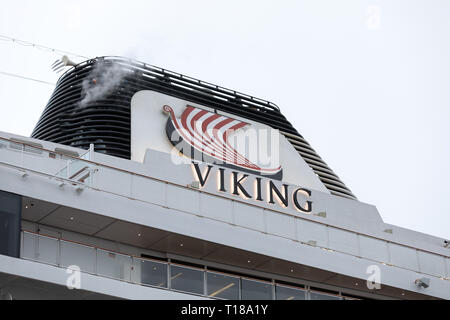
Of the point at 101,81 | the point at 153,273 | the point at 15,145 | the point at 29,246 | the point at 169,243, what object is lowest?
the point at 153,273

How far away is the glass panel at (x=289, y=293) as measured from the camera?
58.3ft

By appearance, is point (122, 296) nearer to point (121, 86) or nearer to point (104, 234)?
point (104, 234)

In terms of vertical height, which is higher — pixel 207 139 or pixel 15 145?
pixel 207 139

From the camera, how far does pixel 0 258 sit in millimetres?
15141

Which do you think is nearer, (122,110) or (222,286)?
(222,286)

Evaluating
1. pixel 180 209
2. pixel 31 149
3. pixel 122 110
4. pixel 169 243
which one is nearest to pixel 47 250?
pixel 31 149

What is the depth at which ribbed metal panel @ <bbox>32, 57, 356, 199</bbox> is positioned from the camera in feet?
71.4

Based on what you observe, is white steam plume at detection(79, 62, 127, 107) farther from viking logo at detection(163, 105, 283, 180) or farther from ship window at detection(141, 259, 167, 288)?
ship window at detection(141, 259, 167, 288)

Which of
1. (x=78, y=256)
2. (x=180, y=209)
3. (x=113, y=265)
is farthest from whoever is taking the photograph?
(x=180, y=209)

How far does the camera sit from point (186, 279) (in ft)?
56.2

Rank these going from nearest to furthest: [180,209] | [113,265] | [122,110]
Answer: [113,265]
[180,209]
[122,110]

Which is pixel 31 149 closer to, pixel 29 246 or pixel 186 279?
pixel 29 246

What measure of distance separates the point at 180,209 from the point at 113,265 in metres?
2.20
